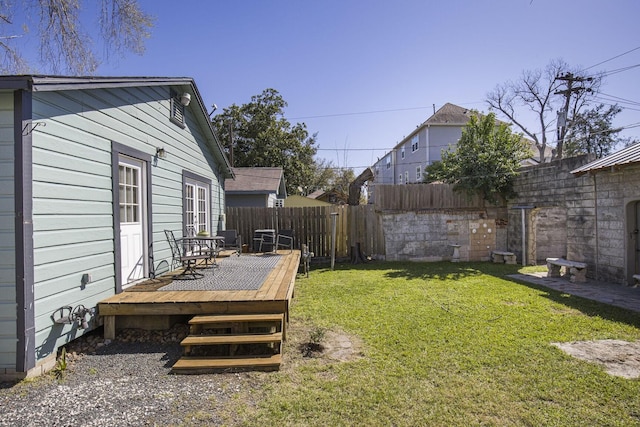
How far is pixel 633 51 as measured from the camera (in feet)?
37.3

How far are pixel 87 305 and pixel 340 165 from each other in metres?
27.4

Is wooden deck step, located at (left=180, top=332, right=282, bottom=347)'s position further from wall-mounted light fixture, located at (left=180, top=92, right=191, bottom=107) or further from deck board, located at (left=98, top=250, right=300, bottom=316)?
wall-mounted light fixture, located at (left=180, top=92, right=191, bottom=107)

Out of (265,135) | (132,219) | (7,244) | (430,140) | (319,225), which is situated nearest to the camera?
A: (7,244)

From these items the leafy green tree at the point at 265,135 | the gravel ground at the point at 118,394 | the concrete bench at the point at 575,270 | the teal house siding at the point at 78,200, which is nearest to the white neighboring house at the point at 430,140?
the leafy green tree at the point at 265,135

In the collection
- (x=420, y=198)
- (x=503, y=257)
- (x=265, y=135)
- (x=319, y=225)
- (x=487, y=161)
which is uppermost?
(x=265, y=135)

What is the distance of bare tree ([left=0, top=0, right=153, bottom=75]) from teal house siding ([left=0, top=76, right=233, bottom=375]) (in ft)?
2.77

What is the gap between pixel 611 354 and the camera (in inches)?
139

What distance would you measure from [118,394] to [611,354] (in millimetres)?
4779

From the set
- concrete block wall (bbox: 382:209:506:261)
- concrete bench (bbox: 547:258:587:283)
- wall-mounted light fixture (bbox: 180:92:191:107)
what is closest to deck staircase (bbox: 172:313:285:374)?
wall-mounted light fixture (bbox: 180:92:191:107)

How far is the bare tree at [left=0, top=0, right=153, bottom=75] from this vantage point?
16.8 ft

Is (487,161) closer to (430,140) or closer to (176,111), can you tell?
(176,111)

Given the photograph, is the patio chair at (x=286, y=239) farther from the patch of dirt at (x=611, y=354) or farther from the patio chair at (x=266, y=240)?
the patch of dirt at (x=611, y=354)

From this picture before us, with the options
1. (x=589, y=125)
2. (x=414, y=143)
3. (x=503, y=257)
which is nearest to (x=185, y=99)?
(x=503, y=257)

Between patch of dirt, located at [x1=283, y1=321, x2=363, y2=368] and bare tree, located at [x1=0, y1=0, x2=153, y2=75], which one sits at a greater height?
bare tree, located at [x1=0, y1=0, x2=153, y2=75]
